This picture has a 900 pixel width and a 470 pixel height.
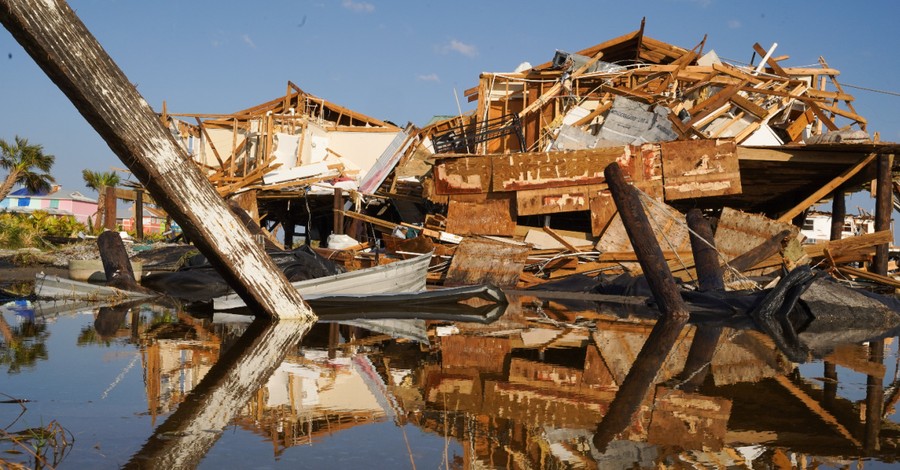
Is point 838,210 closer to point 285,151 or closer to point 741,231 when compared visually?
point 741,231

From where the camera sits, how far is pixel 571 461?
133 inches

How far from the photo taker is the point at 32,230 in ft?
86.8

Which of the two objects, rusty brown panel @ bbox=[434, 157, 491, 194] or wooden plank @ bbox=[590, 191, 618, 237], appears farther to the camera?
rusty brown panel @ bbox=[434, 157, 491, 194]

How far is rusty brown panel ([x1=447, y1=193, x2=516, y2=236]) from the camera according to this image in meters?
18.5

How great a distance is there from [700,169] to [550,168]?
321cm

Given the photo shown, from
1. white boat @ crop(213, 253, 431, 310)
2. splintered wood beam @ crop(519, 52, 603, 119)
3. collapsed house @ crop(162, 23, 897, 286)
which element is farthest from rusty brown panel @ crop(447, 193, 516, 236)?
white boat @ crop(213, 253, 431, 310)

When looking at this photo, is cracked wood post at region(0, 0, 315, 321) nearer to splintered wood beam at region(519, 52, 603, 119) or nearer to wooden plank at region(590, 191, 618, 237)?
wooden plank at region(590, 191, 618, 237)

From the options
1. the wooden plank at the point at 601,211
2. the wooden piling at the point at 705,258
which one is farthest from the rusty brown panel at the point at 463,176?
the wooden piling at the point at 705,258

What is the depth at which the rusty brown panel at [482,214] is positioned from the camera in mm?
18547

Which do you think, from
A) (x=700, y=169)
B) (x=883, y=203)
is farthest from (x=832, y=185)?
(x=700, y=169)

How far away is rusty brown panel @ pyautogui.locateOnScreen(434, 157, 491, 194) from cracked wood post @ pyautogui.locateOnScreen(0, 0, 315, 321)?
10.9 m

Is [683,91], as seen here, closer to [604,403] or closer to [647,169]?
[647,169]

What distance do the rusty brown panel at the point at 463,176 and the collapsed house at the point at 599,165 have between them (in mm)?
29

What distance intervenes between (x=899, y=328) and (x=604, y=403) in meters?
7.71
